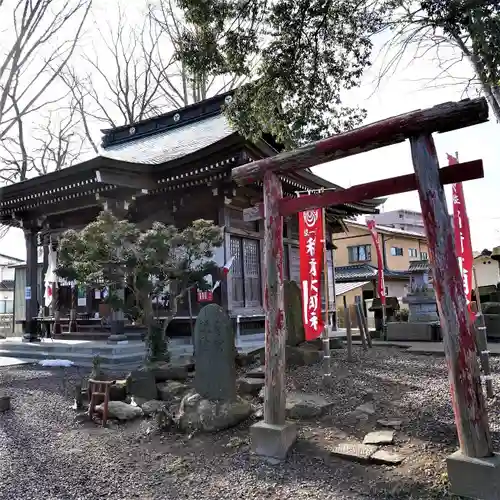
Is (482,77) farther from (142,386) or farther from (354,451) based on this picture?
(142,386)

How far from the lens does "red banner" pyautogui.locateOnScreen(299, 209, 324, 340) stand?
6.10 meters

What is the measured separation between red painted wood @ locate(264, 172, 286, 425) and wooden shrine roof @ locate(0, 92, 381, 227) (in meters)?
5.03

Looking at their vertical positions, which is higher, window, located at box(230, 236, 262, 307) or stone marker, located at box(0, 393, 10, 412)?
→ window, located at box(230, 236, 262, 307)

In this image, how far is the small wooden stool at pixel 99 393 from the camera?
206 inches

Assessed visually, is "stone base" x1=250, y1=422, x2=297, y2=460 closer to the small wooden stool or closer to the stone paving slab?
the small wooden stool

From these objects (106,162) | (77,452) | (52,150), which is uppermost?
(52,150)

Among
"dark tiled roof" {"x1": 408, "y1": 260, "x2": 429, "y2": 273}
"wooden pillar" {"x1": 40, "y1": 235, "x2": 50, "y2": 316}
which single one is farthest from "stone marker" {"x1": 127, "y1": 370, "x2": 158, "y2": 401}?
"dark tiled roof" {"x1": 408, "y1": 260, "x2": 429, "y2": 273}

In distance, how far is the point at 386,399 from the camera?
5.22m

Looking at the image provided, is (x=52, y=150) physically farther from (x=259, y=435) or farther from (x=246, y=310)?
(x=259, y=435)

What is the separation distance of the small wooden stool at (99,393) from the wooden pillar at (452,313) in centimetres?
387

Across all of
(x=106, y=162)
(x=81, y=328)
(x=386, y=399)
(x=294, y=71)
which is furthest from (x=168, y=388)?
(x=81, y=328)

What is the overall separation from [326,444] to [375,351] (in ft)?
16.8

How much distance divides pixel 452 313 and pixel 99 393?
13.8ft

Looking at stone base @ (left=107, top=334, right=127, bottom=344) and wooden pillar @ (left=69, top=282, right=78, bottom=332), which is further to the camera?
wooden pillar @ (left=69, top=282, right=78, bottom=332)
